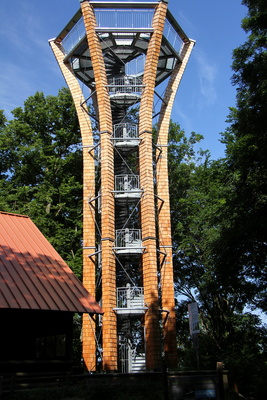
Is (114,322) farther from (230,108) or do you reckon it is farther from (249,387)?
(230,108)

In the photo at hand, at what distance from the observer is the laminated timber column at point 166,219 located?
74.9 ft

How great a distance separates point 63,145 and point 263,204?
19209 mm

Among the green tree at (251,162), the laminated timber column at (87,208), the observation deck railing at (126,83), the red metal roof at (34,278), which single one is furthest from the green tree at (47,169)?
the green tree at (251,162)

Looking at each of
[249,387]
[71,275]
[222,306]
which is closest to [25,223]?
[71,275]

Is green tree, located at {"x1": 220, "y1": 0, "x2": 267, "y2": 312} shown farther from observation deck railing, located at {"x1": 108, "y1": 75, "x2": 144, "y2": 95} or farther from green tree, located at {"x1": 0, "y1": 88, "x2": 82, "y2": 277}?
green tree, located at {"x1": 0, "y1": 88, "x2": 82, "y2": 277}

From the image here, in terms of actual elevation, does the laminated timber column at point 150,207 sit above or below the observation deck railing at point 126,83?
below

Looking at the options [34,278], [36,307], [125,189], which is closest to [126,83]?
[125,189]

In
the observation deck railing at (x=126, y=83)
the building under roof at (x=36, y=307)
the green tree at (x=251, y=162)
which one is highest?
the observation deck railing at (x=126, y=83)

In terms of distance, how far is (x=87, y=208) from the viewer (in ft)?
82.7

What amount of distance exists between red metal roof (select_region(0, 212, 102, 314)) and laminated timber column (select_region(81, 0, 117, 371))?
4737 millimetres

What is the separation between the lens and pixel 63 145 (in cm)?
3347

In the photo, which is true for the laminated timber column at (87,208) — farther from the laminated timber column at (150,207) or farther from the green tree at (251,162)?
the green tree at (251,162)

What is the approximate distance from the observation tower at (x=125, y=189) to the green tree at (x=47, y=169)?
429cm

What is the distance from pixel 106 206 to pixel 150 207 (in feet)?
7.73
